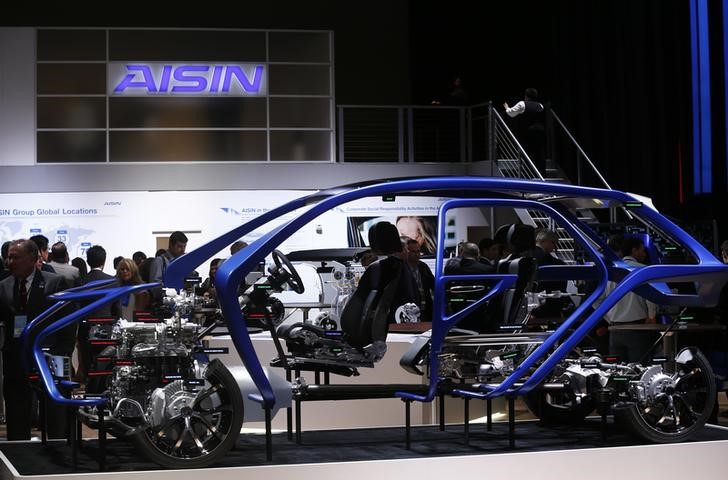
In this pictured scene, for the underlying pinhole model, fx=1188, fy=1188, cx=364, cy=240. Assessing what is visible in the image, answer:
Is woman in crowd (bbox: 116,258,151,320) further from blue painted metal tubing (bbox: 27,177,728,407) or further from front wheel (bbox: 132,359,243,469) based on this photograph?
front wheel (bbox: 132,359,243,469)

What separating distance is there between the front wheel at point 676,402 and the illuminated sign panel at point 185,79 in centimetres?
1260

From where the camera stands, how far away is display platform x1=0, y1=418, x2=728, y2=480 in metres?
5.48

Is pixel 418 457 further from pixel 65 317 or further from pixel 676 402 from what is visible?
pixel 65 317

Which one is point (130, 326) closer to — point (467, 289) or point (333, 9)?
point (467, 289)

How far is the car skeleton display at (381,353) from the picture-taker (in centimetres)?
562

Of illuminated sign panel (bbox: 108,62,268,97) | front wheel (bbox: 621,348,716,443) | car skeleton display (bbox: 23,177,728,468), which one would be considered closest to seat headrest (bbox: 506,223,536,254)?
car skeleton display (bbox: 23,177,728,468)

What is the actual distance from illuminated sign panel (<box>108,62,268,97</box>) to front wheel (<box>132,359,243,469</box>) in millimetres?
12879

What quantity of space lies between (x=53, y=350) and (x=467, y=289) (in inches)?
119

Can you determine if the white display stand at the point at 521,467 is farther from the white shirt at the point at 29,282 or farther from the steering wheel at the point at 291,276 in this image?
the white shirt at the point at 29,282

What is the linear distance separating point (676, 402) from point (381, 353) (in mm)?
1628

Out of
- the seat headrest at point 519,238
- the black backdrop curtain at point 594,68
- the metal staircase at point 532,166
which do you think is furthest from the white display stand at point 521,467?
the black backdrop curtain at point 594,68

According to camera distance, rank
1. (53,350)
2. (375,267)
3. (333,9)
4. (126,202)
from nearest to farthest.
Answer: (375,267) < (53,350) < (126,202) < (333,9)

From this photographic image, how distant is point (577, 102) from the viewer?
59.0ft

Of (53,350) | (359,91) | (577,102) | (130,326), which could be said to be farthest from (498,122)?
(130,326)
